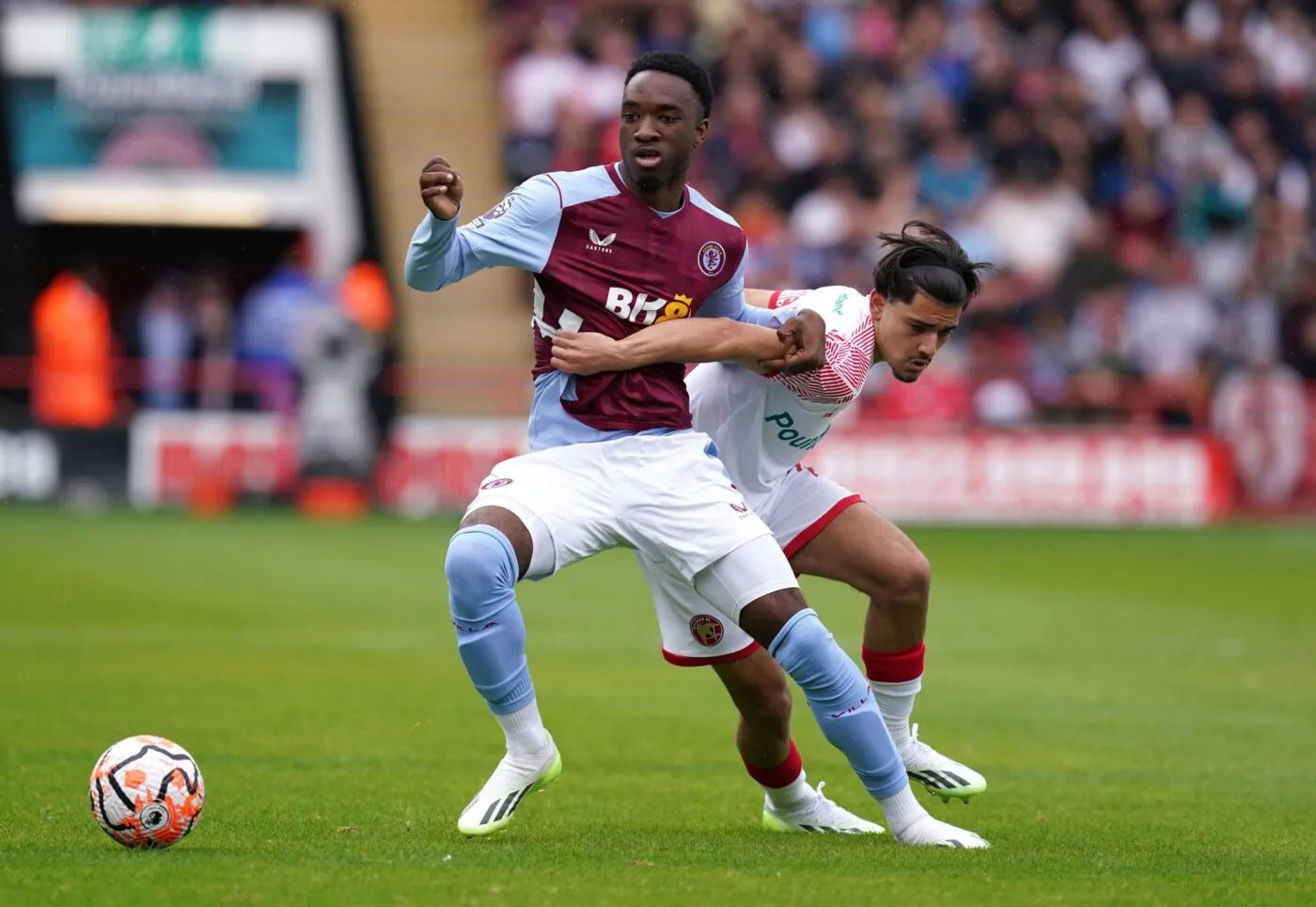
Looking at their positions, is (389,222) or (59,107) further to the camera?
(389,222)

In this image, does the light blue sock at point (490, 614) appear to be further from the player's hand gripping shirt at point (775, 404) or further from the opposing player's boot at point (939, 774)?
the opposing player's boot at point (939, 774)

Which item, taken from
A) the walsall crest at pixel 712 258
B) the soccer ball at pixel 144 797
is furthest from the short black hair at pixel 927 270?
the soccer ball at pixel 144 797

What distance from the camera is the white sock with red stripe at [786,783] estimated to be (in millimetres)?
7219

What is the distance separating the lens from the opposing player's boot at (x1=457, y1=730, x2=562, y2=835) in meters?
6.53

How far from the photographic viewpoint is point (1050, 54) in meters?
27.4

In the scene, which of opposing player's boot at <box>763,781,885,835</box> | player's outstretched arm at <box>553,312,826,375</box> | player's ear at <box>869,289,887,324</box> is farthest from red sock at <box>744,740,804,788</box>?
player's ear at <box>869,289,887,324</box>

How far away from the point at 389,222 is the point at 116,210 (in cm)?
356

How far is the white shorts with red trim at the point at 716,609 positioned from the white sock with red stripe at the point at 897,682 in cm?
51

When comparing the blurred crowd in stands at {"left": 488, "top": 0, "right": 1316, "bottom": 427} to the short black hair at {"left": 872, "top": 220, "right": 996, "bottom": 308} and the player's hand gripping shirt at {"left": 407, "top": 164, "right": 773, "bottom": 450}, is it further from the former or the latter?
the player's hand gripping shirt at {"left": 407, "top": 164, "right": 773, "bottom": 450}

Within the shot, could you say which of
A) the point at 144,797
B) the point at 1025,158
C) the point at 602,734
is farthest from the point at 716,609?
the point at 1025,158

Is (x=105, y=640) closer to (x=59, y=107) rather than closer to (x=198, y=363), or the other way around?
(x=198, y=363)

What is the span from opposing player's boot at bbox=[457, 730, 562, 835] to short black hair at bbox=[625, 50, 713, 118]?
2.09m

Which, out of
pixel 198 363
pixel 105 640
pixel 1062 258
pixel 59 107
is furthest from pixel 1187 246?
pixel 105 640

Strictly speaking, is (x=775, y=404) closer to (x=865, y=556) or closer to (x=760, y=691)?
(x=865, y=556)
